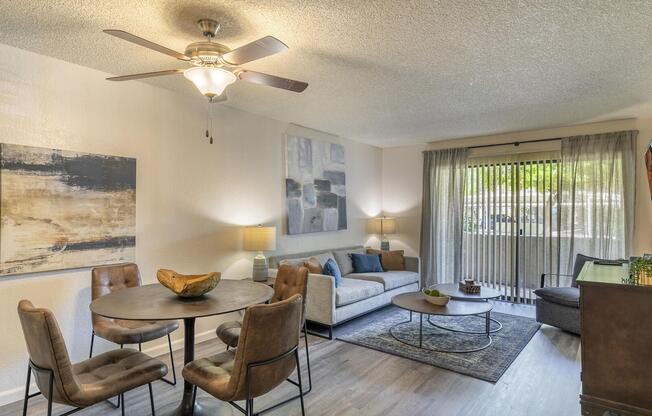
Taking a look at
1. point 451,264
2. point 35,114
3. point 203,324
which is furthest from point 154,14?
point 451,264

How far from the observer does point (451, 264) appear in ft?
19.4

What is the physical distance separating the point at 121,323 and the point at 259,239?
1.58 metres

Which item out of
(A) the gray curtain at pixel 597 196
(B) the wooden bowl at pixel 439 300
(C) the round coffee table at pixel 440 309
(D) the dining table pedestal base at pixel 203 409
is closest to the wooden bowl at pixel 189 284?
(D) the dining table pedestal base at pixel 203 409

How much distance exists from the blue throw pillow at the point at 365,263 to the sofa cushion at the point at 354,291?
0.62 metres

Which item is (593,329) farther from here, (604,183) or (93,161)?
(93,161)

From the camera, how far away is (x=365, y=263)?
17.5ft

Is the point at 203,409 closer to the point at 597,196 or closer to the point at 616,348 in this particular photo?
the point at 616,348

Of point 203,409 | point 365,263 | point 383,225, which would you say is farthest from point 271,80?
point 383,225

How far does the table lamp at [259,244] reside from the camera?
3998mm

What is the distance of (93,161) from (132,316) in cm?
181

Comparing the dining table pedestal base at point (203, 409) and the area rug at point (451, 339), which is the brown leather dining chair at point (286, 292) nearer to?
the dining table pedestal base at point (203, 409)

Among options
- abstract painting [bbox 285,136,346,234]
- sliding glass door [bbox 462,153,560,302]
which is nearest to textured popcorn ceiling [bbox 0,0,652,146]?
abstract painting [bbox 285,136,346,234]

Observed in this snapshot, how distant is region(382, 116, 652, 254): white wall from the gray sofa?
1.05 m

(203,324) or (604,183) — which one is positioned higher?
(604,183)
